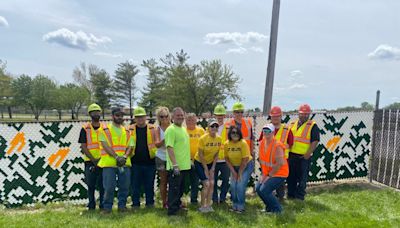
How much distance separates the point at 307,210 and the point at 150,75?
42763 millimetres

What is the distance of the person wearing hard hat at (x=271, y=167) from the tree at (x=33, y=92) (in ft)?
156

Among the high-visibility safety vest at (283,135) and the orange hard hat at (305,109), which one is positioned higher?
the orange hard hat at (305,109)

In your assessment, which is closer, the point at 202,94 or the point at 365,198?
the point at 365,198

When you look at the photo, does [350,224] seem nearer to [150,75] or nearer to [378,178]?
[378,178]

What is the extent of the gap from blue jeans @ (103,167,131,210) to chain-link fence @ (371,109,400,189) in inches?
242

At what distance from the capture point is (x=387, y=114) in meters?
8.13

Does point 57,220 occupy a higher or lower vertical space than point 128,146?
lower

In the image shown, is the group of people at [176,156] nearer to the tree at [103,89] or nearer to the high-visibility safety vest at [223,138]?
Answer: the high-visibility safety vest at [223,138]

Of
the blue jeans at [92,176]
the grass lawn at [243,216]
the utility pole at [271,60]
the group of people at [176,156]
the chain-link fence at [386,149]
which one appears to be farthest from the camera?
the utility pole at [271,60]

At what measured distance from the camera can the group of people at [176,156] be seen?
18.1 feet

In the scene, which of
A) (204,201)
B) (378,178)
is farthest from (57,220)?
(378,178)

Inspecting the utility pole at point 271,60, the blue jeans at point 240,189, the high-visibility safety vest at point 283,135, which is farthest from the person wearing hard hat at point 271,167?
the utility pole at point 271,60

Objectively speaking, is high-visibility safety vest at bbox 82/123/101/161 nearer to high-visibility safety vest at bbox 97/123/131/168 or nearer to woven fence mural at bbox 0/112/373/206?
high-visibility safety vest at bbox 97/123/131/168

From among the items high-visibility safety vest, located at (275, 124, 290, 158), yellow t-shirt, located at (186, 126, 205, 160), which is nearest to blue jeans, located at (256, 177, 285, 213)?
high-visibility safety vest, located at (275, 124, 290, 158)
